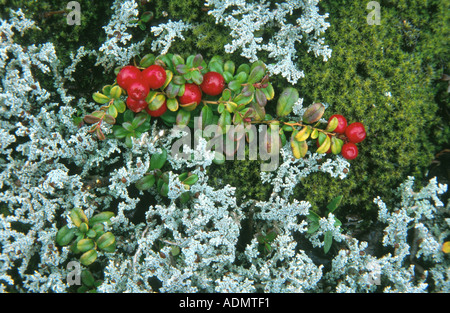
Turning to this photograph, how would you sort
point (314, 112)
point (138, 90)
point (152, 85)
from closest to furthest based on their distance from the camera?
point (138, 90), point (152, 85), point (314, 112)

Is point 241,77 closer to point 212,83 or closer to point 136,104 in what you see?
point 212,83

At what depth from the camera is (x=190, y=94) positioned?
2881mm

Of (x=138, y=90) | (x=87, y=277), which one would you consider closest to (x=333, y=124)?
(x=138, y=90)

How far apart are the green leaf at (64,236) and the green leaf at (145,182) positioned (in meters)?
0.62

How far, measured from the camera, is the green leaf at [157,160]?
9.81ft

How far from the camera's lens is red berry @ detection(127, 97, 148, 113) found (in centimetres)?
281

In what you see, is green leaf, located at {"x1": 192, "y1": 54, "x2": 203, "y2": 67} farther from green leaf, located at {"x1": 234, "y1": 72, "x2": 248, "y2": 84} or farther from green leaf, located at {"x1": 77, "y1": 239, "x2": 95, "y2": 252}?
green leaf, located at {"x1": 77, "y1": 239, "x2": 95, "y2": 252}

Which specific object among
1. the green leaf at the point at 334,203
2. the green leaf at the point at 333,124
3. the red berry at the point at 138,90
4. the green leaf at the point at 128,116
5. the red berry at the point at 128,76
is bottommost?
the green leaf at the point at 334,203

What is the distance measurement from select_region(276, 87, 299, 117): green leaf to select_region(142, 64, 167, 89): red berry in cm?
99

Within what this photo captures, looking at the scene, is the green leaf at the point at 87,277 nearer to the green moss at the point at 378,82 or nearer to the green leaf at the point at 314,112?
the green moss at the point at 378,82

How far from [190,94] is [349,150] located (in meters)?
1.41

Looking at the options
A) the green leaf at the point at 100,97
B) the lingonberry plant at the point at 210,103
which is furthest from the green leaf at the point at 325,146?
the green leaf at the point at 100,97

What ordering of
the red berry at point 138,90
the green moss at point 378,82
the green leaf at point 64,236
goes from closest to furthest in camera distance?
the red berry at point 138,90 → the green leaf at point 64,236 → the green moss at point 378,82

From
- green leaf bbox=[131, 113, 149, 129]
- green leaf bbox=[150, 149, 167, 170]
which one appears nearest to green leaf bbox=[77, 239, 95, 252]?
green leaf bbox=[150, 149, 167, 170]
